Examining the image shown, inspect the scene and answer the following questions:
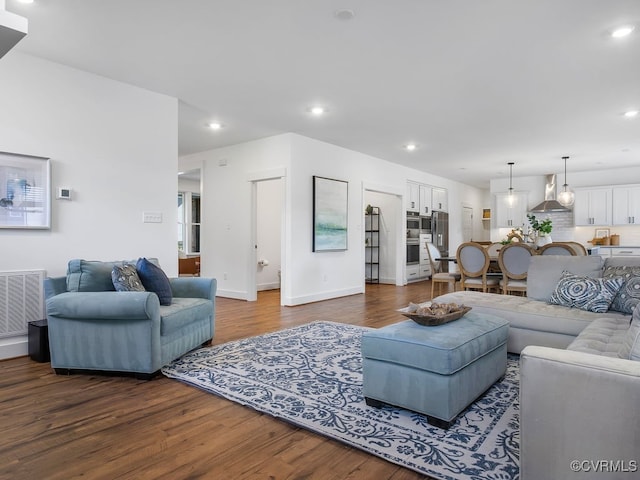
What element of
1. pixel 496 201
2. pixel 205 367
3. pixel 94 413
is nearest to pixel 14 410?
pixel 94 413

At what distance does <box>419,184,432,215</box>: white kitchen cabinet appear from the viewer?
9305 millimetres

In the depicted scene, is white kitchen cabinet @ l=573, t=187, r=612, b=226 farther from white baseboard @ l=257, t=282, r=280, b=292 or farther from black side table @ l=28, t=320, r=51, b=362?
black side table @ l=28, t=320, r=51, b=362

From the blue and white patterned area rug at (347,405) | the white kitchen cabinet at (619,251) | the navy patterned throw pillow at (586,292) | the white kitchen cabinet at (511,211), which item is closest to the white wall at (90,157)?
the blue and white patterned area rug at (347,405)

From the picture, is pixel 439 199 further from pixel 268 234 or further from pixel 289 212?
pixel 289 212

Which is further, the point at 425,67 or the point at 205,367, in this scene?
the point at 425,67

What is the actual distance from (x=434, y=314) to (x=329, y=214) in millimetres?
A: 4155

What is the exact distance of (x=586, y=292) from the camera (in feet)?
10.3

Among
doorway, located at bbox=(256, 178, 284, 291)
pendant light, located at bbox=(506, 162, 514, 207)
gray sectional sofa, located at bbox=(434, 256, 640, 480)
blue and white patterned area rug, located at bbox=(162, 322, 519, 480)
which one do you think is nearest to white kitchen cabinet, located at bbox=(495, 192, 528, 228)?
pendant light, located at bbox=(506, 162, 514, 207)

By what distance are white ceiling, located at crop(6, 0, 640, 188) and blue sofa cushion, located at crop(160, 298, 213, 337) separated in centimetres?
A: 216

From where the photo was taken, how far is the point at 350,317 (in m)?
5.04

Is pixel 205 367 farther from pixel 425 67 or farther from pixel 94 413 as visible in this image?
pixel 425 67

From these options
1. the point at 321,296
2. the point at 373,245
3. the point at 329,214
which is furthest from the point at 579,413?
the point at 373,245

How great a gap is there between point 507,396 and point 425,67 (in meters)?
2.83

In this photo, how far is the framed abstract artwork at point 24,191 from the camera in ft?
10.8
